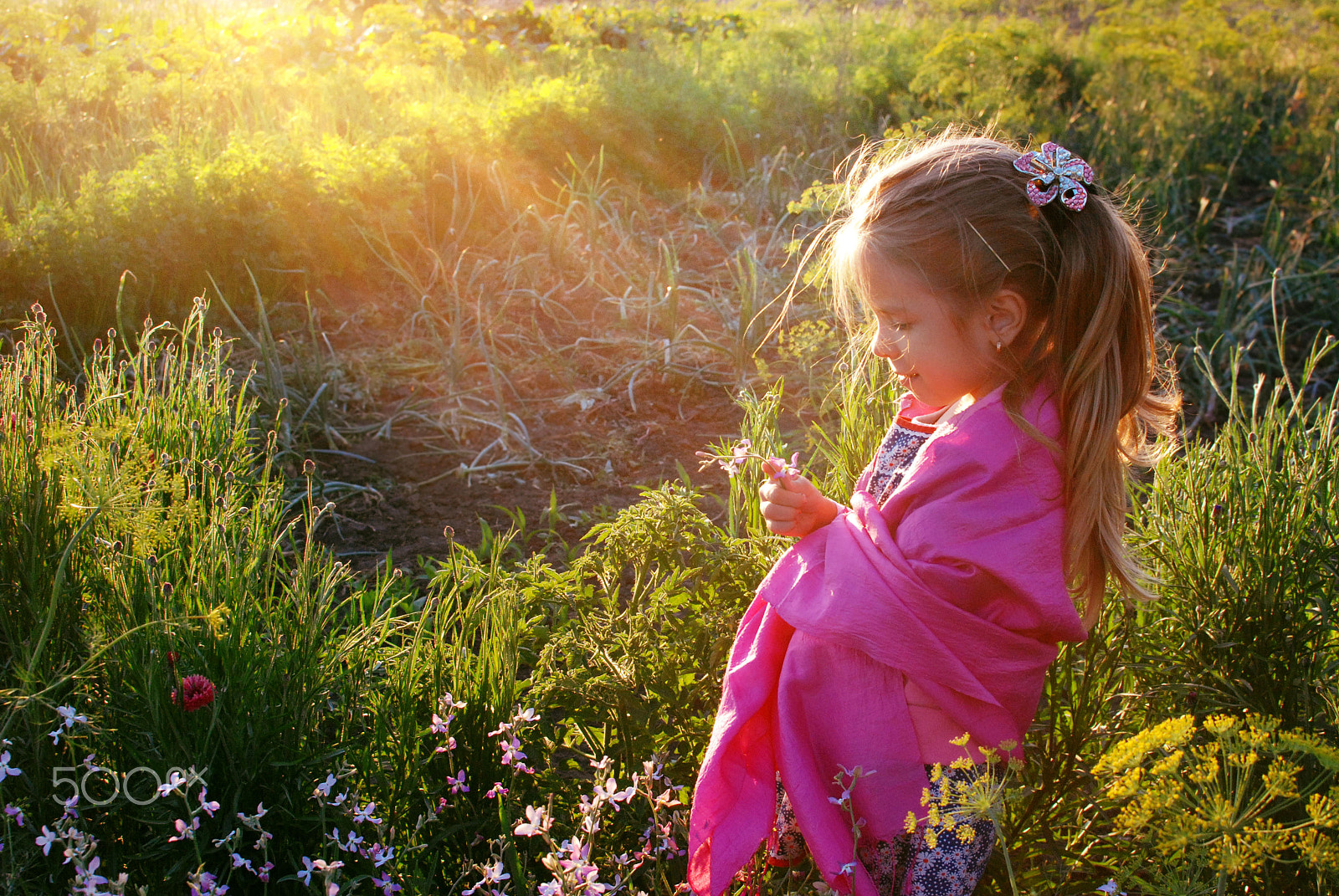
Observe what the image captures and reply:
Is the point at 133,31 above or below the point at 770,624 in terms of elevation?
above

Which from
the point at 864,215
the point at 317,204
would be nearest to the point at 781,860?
the point at 864,215

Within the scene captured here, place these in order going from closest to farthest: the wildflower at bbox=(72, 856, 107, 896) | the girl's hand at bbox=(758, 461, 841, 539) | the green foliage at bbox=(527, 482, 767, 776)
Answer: the wildflower at bbox=(72, 856, 107, 896), the girl's hand at bbox=(758, 461, 841, 539), the green foliage at bbox=(527, 482, 767, 776)

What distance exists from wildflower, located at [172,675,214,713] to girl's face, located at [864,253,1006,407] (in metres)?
1.23

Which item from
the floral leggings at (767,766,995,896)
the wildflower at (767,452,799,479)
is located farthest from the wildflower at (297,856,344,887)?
the wildflower at (767,452,799,479)

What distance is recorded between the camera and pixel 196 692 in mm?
1381

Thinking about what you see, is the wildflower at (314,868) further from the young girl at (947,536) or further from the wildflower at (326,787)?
the young girl at (947,536)

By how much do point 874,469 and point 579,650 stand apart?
2.31 ft

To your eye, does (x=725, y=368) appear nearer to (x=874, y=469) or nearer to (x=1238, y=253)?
(x=874, y=469)

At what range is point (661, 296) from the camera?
13.5 ft

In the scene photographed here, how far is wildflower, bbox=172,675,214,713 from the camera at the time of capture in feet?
4.50

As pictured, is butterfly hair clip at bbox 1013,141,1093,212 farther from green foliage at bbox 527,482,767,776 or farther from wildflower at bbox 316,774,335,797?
wildflower at bbox 316,774,335,797

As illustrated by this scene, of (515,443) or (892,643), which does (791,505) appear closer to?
(892,643)

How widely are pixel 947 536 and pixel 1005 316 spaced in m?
0.40

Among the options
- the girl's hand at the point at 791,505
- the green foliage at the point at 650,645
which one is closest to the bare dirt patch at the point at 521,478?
the green foliage at the point at 650,645
